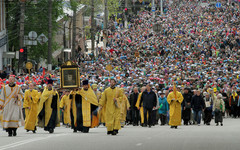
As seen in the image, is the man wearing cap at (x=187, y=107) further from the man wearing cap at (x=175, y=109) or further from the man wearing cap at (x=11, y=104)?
the man wearing cap at (x=11, y=104)

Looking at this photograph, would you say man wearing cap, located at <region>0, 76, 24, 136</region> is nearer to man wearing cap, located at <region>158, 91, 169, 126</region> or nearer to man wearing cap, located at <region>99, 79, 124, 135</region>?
man wearing cap, located at <region>99, 79, 124, 135</region>

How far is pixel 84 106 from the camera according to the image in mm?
21828

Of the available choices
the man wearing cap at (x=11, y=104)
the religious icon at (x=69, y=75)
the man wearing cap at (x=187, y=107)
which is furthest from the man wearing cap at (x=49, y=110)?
the man wearing cap at (x=187, y=107)

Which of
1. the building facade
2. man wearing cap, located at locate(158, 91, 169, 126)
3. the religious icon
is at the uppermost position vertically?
the building facade

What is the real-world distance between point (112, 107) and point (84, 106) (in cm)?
115

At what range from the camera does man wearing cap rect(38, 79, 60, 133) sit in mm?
22234

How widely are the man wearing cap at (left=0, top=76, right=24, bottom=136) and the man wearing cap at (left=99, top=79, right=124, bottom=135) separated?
97.1 inches

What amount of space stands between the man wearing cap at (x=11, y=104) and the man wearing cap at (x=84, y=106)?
209cm

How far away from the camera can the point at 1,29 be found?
177 feet

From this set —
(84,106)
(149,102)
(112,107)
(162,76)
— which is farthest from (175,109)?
(162,76)

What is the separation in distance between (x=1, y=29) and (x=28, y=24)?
3019mm

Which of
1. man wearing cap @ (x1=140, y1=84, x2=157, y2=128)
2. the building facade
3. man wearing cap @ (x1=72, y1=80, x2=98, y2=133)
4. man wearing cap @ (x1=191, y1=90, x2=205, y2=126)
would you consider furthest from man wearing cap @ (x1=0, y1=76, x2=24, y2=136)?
the building facade

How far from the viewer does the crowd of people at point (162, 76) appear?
885 inches

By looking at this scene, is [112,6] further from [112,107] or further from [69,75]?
[112,107]
